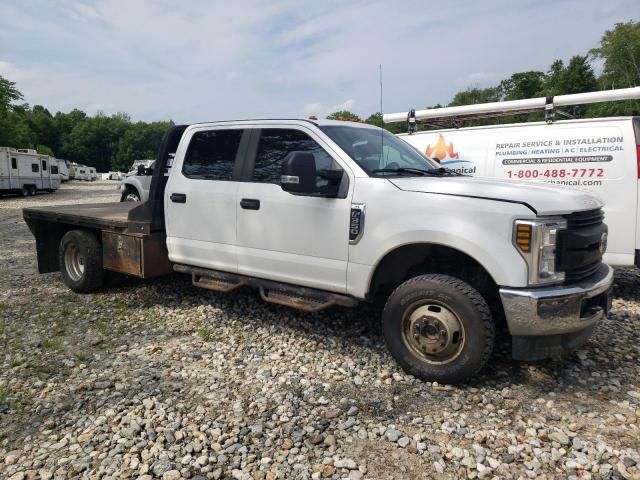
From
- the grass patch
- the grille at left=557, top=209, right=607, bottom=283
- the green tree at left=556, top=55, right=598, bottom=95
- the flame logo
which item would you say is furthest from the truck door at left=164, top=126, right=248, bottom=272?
the green tree at left=556, top=55, right=598, bottom=95

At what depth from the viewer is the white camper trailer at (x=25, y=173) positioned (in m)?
24.2

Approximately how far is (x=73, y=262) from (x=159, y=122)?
352ft

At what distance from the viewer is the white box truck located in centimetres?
535

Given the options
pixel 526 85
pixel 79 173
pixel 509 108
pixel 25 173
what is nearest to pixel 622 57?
pixel 526 85

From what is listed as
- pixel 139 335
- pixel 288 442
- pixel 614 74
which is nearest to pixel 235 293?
pixel 139 335

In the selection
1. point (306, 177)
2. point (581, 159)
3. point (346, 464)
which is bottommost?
point (346, 464)

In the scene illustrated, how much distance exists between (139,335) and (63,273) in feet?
7.33

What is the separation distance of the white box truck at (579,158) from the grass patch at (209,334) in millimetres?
3722

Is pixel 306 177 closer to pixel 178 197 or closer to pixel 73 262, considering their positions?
pixel 178 197

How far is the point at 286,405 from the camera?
335 cm

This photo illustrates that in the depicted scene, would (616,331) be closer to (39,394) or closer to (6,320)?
(39,394)

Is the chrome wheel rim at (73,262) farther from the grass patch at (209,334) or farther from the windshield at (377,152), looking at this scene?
the windshield at (377,152)

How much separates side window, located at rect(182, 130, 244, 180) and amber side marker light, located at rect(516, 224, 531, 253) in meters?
2.71

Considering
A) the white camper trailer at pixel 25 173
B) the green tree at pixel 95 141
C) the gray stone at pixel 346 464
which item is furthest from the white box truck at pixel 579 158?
the green tree at pixel 95 141
